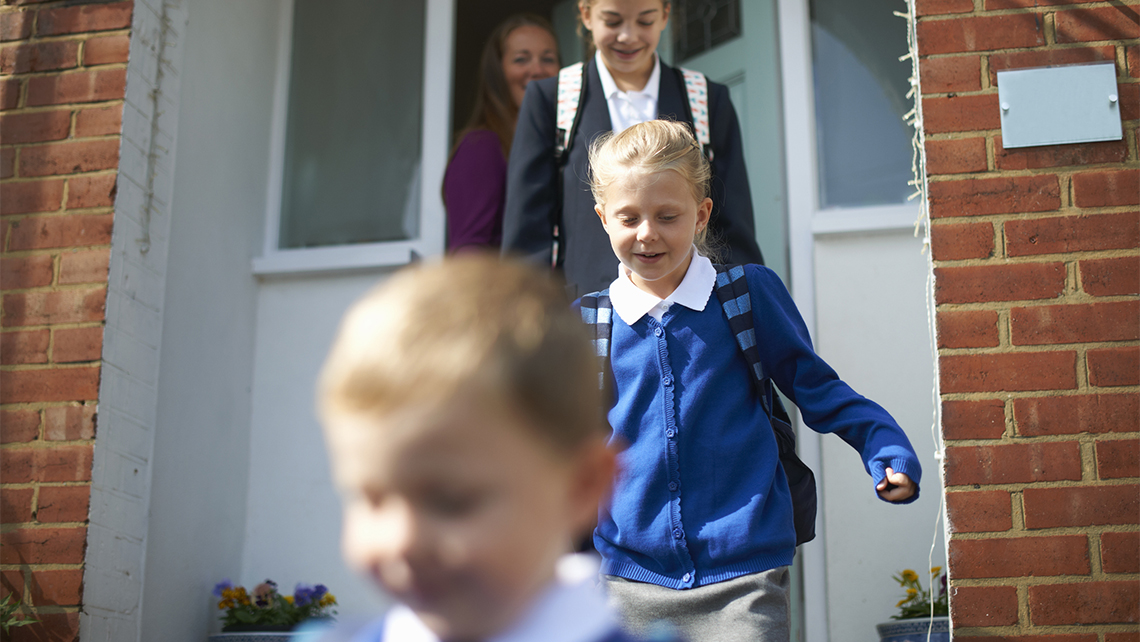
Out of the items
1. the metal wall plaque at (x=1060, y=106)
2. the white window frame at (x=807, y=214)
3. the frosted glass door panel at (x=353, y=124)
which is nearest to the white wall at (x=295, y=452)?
the frosted glass door panel at (x=353, y=124)

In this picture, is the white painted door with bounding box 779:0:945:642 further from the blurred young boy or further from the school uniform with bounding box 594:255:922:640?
the blurred young boy

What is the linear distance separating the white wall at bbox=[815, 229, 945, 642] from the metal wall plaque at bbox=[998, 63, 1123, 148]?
37.2 inches

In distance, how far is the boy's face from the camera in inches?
32.1

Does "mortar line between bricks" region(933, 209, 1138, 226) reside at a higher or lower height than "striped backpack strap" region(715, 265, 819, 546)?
higher

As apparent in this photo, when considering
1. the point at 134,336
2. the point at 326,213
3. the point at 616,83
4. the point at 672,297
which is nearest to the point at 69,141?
the point at 134,336

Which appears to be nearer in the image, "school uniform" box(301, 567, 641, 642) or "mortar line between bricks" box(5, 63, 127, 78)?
"school uniform" box(301, 567, 641, 642)

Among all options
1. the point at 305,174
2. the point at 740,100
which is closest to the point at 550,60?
the point at 740,100

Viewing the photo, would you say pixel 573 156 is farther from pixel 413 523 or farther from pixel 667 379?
pixel 413 523

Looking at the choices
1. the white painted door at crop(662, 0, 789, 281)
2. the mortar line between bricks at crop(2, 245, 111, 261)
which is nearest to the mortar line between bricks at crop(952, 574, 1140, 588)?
the white painted door at crop(662, 0, 789, 281)

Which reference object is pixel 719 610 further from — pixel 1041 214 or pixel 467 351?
pixel 1041 214

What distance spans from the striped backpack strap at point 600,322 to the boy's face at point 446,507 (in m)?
1.19

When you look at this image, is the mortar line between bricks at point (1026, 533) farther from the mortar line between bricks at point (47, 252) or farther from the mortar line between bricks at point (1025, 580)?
the mortar line between bricks at point (47, 252)

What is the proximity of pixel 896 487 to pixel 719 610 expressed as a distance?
0.40 metres

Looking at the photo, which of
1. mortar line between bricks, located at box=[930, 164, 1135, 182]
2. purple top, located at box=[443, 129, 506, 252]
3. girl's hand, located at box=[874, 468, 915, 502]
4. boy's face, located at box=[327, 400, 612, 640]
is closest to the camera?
boy's face, located at box=[327, 400, 612, 640]
